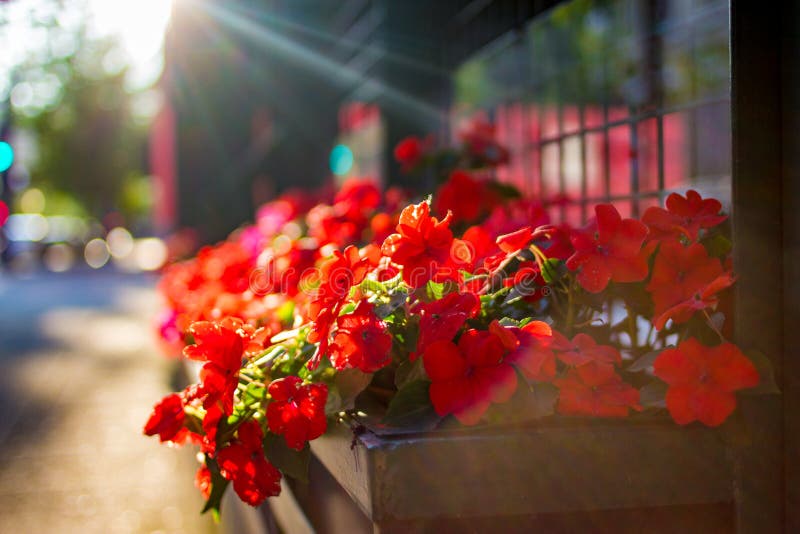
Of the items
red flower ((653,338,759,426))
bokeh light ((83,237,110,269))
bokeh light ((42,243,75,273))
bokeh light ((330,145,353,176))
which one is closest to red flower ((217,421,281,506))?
red flower ((653,338,759,426))

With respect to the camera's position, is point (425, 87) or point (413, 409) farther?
point (425, 87)

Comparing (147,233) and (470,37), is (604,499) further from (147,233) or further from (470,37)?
(147,233)

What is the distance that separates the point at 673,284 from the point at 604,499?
16.7 inches

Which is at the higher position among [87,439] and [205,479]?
[205,479]

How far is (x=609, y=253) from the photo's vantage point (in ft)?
5.18

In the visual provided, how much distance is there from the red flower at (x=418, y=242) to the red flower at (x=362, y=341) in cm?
11

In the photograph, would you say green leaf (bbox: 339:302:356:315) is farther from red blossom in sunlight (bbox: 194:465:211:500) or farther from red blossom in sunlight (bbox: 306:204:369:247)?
red blossom in sunlight (bbox: 306:204:369:247)

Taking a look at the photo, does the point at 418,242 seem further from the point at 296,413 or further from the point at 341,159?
the point at 341,159

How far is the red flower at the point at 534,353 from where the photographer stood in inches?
55.4

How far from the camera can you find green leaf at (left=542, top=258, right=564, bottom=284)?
5.33 feet

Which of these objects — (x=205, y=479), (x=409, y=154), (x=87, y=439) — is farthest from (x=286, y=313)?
(x=87, y=439)

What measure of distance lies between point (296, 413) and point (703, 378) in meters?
0.67

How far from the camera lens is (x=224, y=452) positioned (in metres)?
1.57

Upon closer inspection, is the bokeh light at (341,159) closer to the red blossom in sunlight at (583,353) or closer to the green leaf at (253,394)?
the green leaf at (253,394)
